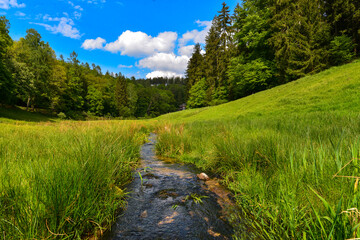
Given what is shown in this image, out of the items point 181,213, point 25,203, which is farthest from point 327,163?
point 25,203

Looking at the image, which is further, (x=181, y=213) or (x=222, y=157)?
(x=222, y=157)

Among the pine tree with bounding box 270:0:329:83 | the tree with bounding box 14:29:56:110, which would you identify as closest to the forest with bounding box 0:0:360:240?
the pine tree with bounding box 270:0:329:83

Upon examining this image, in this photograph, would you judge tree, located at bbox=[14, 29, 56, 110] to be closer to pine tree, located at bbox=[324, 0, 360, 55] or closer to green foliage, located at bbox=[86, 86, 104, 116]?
green foliage, located at bbox=[86, 86, 104, 116]

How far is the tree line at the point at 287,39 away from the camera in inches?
942

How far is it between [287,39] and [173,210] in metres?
30.9

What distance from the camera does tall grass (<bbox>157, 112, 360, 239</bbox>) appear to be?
1365 mm

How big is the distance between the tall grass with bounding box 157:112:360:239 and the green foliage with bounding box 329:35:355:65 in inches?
1131

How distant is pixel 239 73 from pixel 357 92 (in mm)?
21380

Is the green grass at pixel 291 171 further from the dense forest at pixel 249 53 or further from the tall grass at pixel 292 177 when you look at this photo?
the dense forest at pixel 249 53

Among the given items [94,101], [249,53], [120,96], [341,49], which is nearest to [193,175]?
[341,49]

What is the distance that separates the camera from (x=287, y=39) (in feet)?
80.5

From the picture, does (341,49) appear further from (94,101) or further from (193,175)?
(94,101)

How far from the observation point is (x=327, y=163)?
203 cm

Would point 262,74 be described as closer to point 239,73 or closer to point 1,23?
point 239,73
